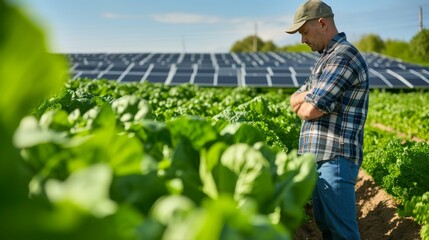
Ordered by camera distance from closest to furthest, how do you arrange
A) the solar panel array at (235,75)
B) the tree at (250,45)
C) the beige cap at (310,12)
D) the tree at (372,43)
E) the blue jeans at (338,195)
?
the blue jeans at (338,195), the beige cap at (310,12), the solar panel array at (235,75), the tree at (372,43), the tree at (250,45)

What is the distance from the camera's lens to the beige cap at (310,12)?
4.28 m

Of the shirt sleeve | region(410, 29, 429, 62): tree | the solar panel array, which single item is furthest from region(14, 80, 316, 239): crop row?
region(410, 29, 429, 62): tree

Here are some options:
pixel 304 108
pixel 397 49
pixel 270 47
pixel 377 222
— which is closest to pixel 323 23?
pixel 304 108

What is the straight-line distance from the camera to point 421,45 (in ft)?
146

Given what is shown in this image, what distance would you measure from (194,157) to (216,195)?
159mm

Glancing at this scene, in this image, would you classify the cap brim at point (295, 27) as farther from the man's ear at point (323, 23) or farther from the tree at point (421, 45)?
the tree at point (421, 45)

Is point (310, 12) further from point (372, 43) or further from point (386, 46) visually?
point (372, 43)

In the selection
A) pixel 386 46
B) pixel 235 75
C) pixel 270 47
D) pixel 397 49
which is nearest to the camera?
pixel 235 75

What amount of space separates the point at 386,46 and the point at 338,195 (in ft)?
170

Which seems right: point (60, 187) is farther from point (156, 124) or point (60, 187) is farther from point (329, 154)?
point (329, 154)

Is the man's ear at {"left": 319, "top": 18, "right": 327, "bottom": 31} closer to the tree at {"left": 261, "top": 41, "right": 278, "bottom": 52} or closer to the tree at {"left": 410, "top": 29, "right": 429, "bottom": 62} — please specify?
the tree at {"left": 410, "top": 29, "right": 429, "bottom": 62}

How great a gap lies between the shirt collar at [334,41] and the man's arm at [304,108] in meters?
0.37

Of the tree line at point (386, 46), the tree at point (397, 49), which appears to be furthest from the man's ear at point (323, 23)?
the tree at point (397, 49)

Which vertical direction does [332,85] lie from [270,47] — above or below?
above
